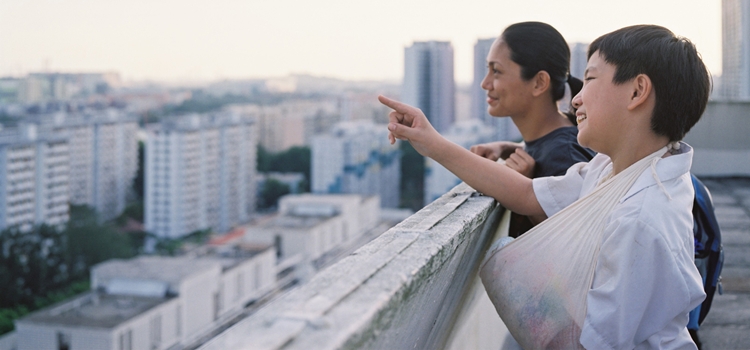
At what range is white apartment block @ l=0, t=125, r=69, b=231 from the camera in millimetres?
22703

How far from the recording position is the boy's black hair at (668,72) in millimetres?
794

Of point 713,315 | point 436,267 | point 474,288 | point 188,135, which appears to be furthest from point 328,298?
point 188,135

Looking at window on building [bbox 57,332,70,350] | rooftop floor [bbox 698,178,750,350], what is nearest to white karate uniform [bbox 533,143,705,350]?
rooftop floor [bbox 698,178,750,350]

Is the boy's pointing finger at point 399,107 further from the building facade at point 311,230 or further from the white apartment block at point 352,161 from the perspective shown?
the white apartment block at point 352,161

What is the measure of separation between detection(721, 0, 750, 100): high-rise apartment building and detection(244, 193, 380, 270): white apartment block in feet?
38.3

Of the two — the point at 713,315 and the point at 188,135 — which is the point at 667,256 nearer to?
the point at 713,315

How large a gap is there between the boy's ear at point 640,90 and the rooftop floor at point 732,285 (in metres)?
0.73

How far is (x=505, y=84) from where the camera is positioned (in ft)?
4.41

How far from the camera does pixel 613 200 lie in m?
0.80

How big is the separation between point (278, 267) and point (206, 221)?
9963mm

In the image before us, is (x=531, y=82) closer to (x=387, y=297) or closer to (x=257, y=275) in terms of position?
(x=387, y=297)

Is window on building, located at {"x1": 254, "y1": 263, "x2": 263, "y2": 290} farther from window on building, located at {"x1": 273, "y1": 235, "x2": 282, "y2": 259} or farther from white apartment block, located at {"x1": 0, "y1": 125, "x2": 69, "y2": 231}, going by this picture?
white apartment block, located at {"x1": 0, "y1": 125, "x2": 69, "y2": 231}

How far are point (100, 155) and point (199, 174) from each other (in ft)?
13.0

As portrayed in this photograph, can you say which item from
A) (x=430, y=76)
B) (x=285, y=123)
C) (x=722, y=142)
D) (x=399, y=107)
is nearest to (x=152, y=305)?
(x=722, y=142)
